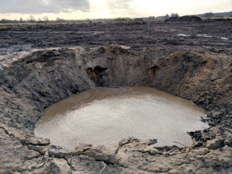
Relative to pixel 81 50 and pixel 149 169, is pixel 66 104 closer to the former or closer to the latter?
pixel 81 50

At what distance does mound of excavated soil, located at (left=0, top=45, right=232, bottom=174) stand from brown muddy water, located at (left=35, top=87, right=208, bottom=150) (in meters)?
0.63

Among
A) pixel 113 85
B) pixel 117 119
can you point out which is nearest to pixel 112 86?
pixel 113 85

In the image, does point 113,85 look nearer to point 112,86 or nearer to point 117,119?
point 112,86

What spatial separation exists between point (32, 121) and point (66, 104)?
2.23 m

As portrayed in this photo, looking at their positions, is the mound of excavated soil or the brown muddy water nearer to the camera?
the mound of excavated soil

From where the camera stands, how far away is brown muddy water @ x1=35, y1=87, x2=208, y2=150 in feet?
21.3

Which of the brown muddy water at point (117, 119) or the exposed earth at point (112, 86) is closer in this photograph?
the exposed earth at point (112, 86)

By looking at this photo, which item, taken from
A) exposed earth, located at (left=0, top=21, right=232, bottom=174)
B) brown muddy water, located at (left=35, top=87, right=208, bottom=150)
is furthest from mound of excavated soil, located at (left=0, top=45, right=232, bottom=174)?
brown muddy water, located at (left=35, top=87, right=208, bottom=150)

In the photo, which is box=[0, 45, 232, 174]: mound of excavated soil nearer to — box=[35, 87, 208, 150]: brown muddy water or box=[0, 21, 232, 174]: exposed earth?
box=[0, 21, 232, 174]: exposed earth

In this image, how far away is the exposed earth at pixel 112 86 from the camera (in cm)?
402

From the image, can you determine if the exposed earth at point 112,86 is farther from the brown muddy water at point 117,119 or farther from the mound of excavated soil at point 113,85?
the brown muddy water at point 117,119

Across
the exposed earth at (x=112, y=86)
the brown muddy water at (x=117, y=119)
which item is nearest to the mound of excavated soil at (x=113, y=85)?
the exposed earth at (x=112, y=86)

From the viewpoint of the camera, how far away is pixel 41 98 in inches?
350

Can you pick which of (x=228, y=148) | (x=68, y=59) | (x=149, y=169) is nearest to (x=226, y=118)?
(x=228, y=148)
